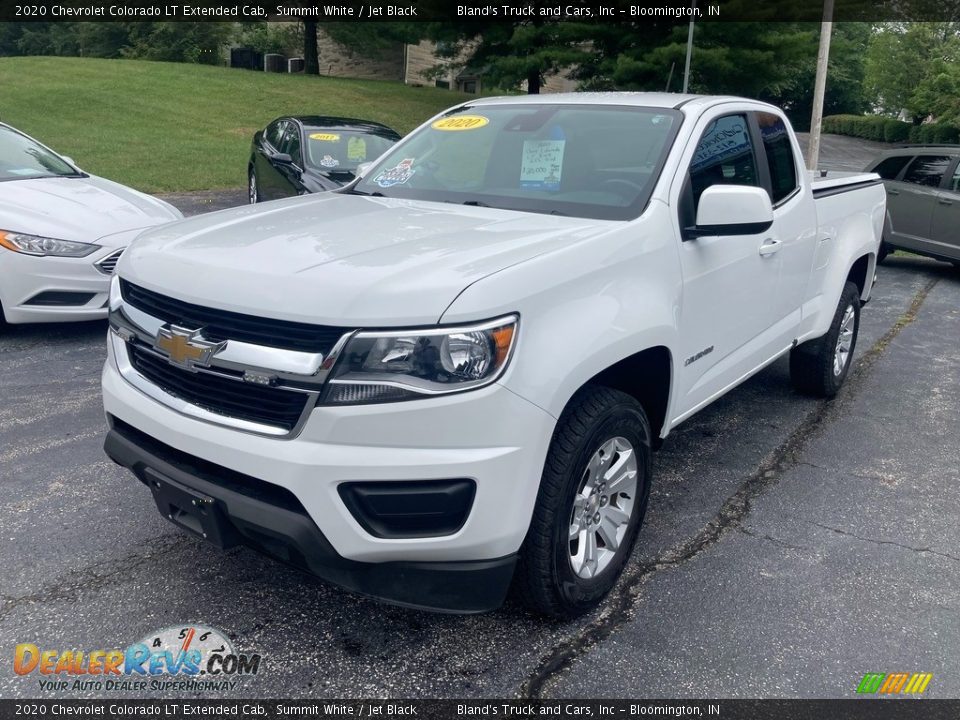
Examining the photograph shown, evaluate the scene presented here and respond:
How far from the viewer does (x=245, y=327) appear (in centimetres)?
250

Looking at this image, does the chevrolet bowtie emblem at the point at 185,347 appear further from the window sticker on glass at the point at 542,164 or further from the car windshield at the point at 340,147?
the car windshield at the point at 340,147

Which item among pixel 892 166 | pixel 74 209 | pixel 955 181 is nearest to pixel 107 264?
pixel 74 209

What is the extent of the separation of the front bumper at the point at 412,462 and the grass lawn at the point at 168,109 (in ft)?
42.0

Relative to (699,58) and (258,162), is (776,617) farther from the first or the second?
(699,58)

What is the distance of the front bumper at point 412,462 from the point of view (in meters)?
2.33

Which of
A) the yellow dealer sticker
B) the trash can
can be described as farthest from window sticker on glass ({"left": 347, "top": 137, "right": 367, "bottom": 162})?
the trash can

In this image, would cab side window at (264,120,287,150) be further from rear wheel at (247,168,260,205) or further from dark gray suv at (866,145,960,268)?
dark gray suv at (866,145,960,268)

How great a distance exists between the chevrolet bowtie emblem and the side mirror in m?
1.87

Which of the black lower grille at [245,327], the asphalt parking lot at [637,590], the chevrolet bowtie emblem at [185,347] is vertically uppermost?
the black lower grille at [245,327]

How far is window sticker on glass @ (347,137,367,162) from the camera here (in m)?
9.79

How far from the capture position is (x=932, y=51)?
1539 inches

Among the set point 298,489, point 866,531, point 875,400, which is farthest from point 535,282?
point 875,400

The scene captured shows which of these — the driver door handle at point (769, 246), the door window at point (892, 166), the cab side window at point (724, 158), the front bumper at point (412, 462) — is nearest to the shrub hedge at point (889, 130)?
the door window at point (892, 166)

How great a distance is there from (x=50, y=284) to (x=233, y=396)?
12.9 ft
